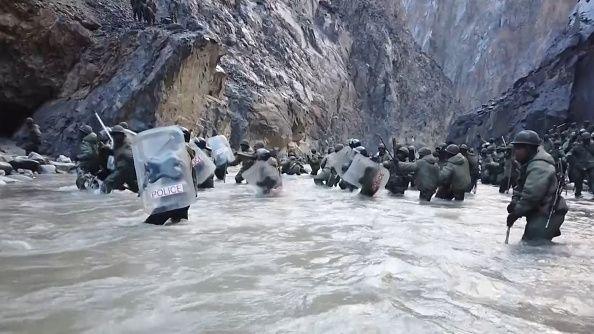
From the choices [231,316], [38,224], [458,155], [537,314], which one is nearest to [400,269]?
[537,314]

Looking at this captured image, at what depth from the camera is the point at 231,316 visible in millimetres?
2863

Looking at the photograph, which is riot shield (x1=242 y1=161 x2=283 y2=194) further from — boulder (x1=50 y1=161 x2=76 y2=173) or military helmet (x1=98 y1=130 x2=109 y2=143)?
boulder (x1=50 y1=161 x2=76 y2=173)

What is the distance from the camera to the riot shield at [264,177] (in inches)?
402

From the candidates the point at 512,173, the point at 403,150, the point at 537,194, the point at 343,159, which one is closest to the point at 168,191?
the point at 537,194

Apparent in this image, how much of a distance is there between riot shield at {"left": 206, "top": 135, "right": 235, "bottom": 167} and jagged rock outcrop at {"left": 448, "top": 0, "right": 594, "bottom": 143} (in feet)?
73.2

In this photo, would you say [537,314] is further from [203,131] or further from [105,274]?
[203,131]

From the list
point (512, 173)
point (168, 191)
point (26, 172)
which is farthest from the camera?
point (512, 173)

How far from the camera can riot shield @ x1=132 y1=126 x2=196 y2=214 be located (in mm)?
5426

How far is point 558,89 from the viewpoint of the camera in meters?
30.1

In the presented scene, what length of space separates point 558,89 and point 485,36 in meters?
49.7

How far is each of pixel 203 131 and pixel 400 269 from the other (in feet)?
70.0

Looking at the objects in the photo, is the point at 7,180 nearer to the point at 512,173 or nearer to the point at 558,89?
the point at 512,173

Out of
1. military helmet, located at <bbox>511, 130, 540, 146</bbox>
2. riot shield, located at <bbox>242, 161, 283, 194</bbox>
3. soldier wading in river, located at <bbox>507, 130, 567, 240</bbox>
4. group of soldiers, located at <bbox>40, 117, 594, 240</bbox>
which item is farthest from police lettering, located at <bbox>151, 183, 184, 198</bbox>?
riot shield, located at <bbox>242, 161, 283, 194</bbox>

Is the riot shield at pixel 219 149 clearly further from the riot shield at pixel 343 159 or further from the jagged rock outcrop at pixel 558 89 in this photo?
the jagged rock outcrop at pixel 558 89
